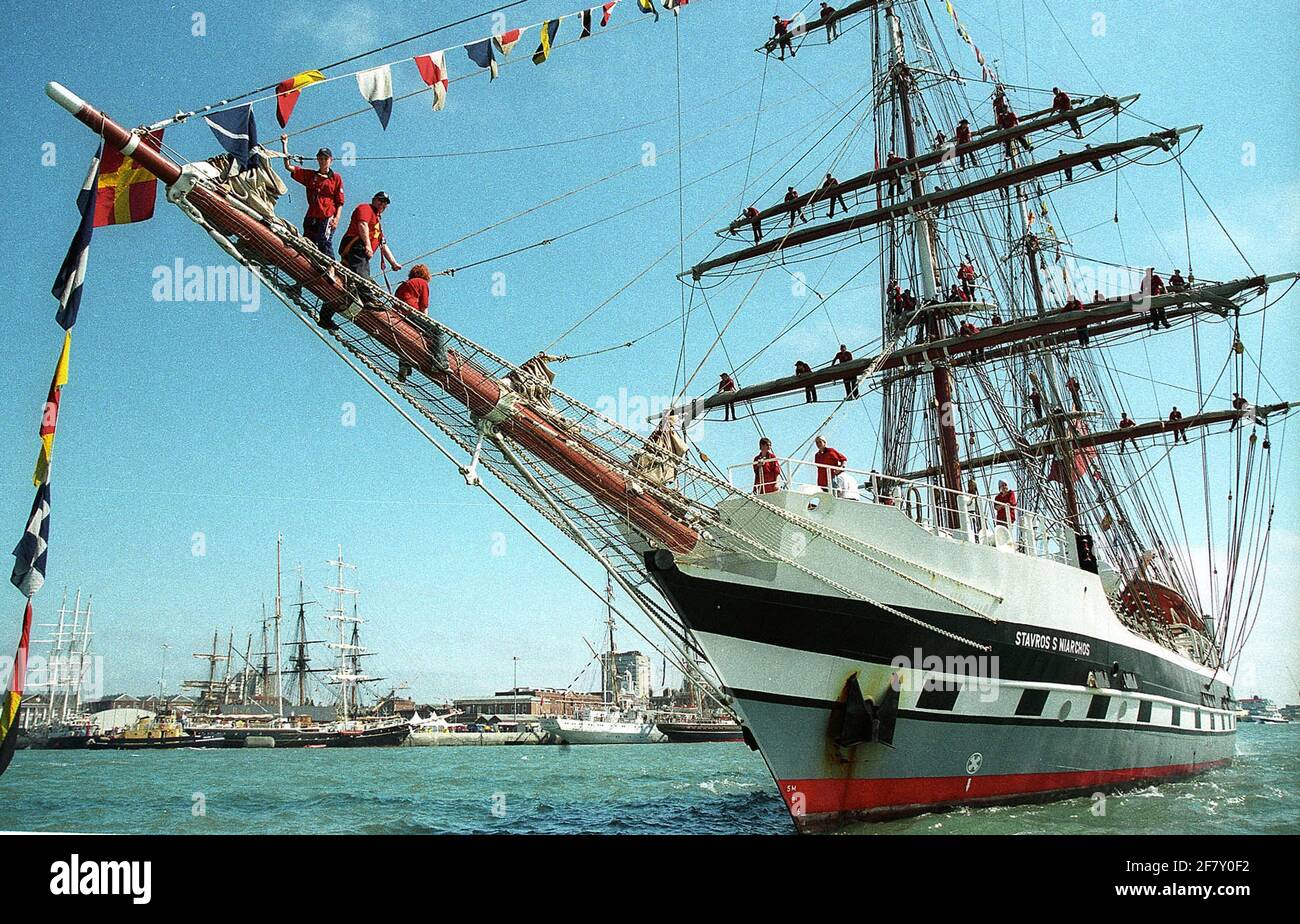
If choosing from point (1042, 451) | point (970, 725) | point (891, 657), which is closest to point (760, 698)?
point (891, 657)

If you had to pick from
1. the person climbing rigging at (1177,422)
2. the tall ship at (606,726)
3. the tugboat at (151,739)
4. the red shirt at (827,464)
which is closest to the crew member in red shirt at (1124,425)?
the person climbing rigging at (1177,422)

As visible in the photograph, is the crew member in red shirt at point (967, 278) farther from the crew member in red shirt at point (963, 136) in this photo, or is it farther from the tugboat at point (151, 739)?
the tugboat at point (151, 739)

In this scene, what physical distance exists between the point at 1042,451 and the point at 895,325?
12.0 metres

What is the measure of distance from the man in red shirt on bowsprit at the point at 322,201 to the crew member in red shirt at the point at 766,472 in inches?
245

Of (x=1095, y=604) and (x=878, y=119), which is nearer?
(x=1095, y=604)

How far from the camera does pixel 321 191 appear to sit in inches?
378

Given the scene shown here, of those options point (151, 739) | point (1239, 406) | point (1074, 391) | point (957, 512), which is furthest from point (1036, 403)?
point (151, 739)

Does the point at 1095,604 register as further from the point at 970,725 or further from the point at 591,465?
the point at 591,465

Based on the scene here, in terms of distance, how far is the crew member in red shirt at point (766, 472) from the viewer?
1284cm

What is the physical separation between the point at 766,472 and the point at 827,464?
0.96m

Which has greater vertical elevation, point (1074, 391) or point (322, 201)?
point (1074, 391)

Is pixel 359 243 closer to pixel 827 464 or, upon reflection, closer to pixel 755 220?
pixel 827 464

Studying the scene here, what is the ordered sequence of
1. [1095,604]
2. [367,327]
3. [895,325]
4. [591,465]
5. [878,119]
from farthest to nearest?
[878,119] < [895,325] < [1095,604] < [591,465] < [367,327]

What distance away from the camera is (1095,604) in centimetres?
1600
